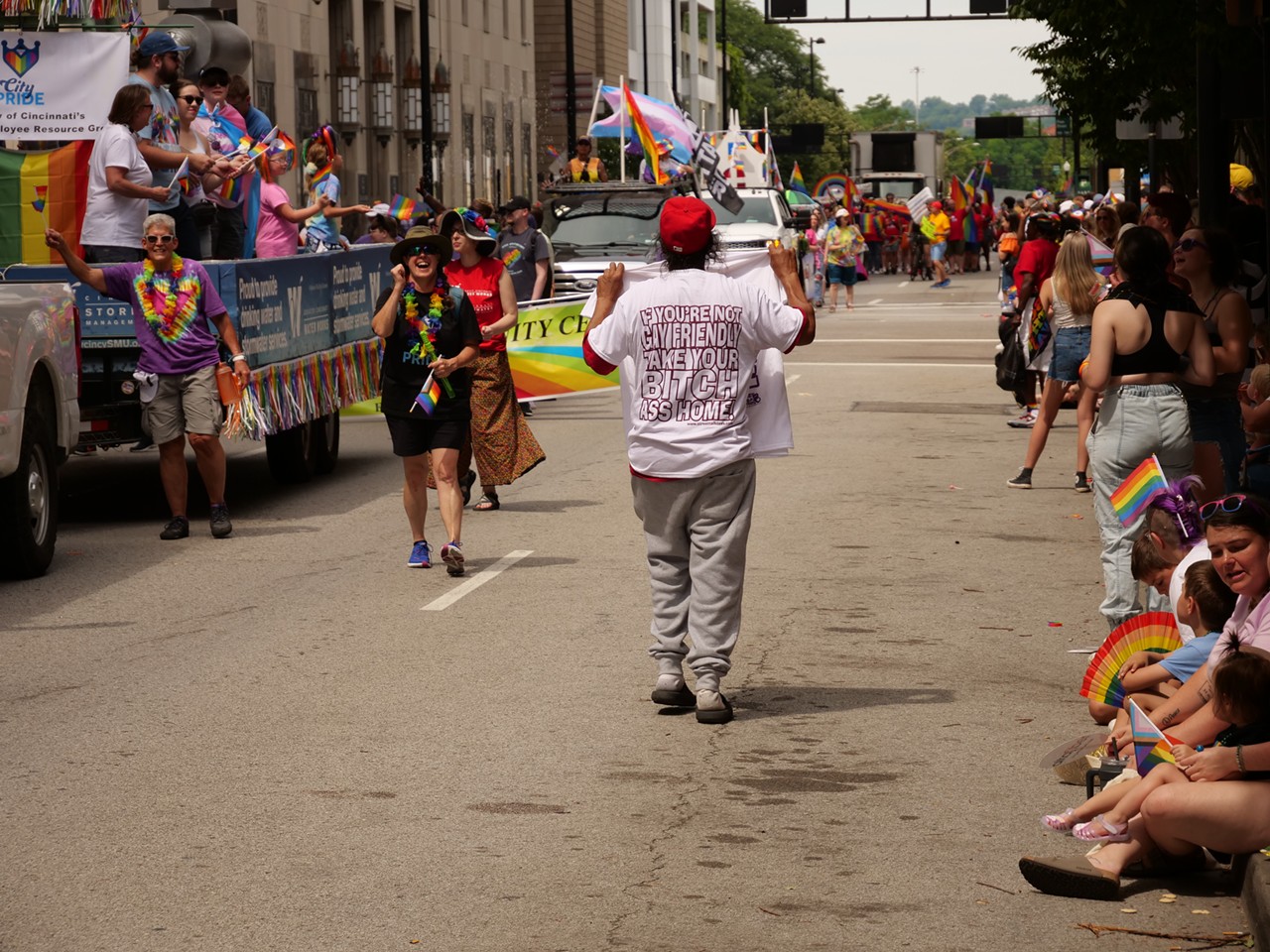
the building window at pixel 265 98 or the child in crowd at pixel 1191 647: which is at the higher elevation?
the building window at pixel 265 98

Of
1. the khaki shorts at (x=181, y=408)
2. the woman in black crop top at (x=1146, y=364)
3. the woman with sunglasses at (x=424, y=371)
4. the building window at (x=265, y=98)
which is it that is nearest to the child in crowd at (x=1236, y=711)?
the woman in black crop top at (x=1146, y=364)

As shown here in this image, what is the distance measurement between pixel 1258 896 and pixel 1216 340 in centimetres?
537

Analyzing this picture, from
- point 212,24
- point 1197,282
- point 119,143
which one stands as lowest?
point 1197,282

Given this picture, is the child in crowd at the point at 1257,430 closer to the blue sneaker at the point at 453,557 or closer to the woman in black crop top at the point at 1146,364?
the woman in black crop top at the point at 1146,364

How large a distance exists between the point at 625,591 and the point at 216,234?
585 cm

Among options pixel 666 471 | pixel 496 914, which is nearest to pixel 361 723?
pixel 666 471

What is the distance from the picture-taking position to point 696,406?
8.08m

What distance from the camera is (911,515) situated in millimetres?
13867

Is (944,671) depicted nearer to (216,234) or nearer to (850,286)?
(216,234)

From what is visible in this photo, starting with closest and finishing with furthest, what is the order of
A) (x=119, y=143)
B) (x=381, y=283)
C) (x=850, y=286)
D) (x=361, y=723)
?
(x=361, y=723), (x=119, y=143), (x=381, y=283), (x=850, y=286)

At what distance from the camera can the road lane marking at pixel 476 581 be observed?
34.8 ft

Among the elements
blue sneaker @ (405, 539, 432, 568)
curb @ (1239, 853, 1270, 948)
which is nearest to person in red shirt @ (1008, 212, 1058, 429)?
blue sneaker @ (405, 539, 432, 568)

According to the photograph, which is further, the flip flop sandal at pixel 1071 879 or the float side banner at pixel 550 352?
the float side banner at pixel 550 352

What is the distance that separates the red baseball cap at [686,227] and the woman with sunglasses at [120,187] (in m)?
6.60
